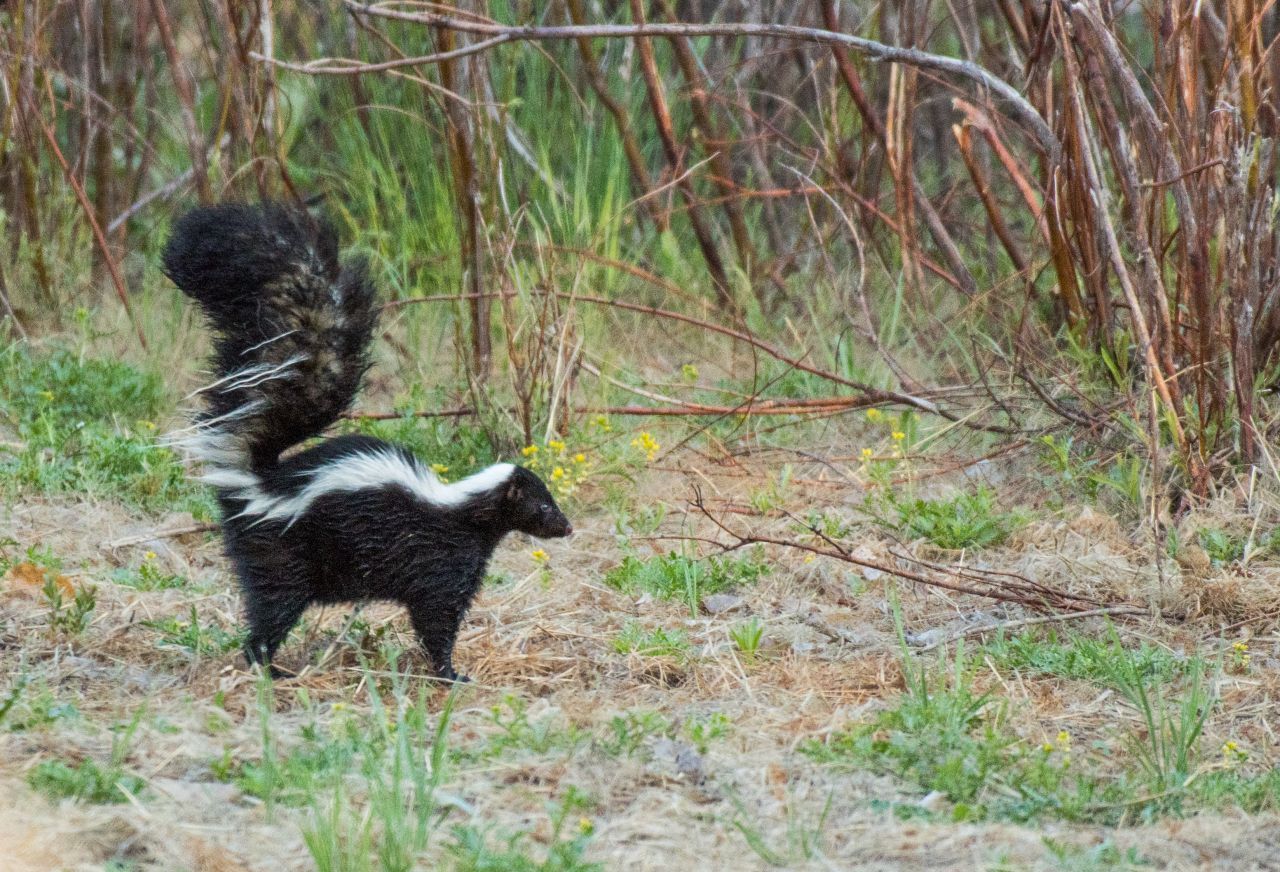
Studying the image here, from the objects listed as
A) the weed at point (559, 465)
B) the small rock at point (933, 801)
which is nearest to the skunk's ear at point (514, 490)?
the weed at point (559, 465)

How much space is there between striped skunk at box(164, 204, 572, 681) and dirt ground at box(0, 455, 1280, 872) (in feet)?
0.65

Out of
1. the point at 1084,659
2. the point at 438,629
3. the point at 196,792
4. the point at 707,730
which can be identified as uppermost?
the point at 196,792

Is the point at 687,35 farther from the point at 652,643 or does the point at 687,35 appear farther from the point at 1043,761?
the point at 1043,761

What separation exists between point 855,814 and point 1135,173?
2.58 meters

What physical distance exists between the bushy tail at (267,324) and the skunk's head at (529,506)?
0.56 metres

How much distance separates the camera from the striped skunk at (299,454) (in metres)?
3.82

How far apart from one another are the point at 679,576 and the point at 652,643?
617 millimetres

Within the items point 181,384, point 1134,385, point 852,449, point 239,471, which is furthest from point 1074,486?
point 181,384

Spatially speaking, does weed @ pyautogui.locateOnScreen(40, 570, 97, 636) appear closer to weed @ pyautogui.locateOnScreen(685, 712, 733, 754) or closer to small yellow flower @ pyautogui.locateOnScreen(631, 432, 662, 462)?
weed @ pyautogui.locateOnScreen(685, 712, 733, 754)

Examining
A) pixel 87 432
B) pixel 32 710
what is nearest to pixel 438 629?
pixel 32 710

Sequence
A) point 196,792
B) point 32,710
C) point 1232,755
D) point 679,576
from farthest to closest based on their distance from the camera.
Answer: point 679,576, point 1232,755, point 32,710, point 196,792

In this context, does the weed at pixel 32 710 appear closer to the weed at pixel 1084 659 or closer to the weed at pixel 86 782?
the weed at pixel 86 782

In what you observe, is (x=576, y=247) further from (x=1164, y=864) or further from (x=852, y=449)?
(x=1164, y=864)

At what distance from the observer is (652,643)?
4.18 m
